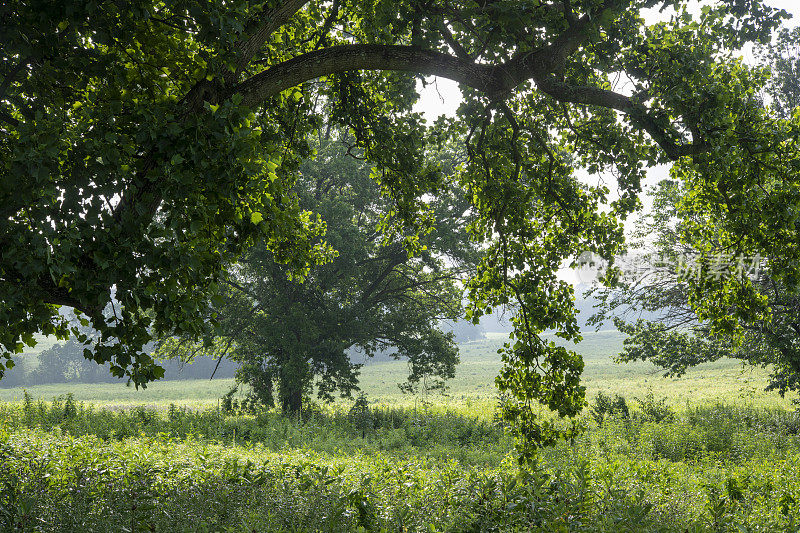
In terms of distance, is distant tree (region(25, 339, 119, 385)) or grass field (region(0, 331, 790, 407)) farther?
distant tree (region(25, 339, 119, 385))

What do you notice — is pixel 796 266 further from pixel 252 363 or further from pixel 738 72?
pixel 252 363

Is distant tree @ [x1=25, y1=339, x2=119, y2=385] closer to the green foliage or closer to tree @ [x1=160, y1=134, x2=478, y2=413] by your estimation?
tree @ [x1=160, y1=134, x2=478, y2=413]

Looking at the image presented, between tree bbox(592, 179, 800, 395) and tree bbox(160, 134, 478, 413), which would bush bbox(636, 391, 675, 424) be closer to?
tree bbox(592, 179, 800, 395)

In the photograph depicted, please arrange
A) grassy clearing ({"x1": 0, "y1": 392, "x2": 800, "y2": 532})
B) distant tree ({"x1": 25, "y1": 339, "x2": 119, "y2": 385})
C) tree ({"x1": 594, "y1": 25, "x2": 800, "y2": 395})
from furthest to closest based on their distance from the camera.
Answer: distant tree ({"x1": 25, "y1": 339, "x2": 119, "y2": 385}), tree ({"x1": 594, "y1": 25, "x2": 800, "y2": 395}), grassy clearing ({"x1": 0, "y1": 392, "x2": 800, "y2": 532})

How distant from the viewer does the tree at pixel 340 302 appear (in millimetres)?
18328

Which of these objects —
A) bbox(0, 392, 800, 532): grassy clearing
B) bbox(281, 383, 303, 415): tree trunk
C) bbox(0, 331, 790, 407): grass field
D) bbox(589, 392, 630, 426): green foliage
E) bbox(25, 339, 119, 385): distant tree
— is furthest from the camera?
A: bbox(25, 339, 119, 385): distant tree

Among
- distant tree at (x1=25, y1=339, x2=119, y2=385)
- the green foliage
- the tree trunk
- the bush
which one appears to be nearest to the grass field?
the bush

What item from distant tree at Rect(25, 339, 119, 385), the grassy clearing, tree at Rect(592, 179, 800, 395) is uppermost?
tree at Rect(592, 179, 800, 395)

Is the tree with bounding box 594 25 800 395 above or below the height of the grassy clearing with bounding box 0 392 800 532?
above

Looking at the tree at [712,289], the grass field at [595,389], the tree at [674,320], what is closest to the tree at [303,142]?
the tree at [712,289]

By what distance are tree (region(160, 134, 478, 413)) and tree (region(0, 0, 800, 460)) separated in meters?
9.88

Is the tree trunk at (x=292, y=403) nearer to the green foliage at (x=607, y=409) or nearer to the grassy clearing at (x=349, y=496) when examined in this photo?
the grassy clearing at (x=349, y=496)

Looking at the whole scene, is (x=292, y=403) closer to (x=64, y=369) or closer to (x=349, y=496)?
(x=349, y=496)

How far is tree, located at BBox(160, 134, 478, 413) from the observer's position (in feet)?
60.1
